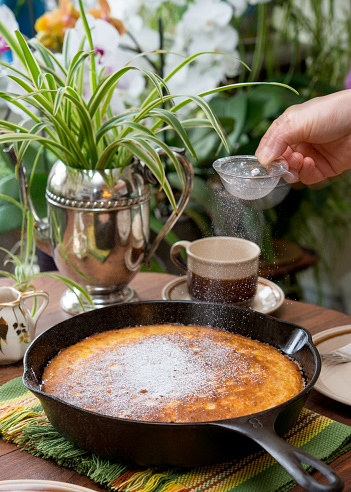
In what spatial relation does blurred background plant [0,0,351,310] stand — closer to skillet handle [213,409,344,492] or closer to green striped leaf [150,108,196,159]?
green striped leaf [150,108,196,159]

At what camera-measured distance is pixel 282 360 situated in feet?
3.18

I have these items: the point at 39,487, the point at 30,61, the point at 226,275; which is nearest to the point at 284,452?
the point at 39,487

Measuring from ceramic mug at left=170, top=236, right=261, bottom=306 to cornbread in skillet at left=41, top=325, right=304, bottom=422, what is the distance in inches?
4.9

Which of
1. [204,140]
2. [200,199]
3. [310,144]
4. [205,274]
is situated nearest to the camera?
[205,274]

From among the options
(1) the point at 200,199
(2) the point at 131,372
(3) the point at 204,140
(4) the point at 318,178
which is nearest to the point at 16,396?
(2) the point at 131,372

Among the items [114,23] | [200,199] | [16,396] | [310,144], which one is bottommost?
[200,199]

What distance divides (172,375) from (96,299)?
0.42 m

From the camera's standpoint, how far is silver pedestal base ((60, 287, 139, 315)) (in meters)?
1.29

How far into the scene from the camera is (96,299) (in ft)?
4.25

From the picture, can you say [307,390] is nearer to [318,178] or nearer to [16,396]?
[16,396]

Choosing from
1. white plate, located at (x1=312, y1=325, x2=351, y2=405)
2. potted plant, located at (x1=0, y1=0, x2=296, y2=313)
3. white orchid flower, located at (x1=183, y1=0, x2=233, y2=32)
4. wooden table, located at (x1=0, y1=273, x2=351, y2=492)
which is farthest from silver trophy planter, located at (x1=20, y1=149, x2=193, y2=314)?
white orchid flower, located at (x1=183, y1=0, x2=233, y2=32)

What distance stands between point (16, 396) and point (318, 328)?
2.01ft

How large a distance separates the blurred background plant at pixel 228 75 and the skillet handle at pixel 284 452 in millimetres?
473

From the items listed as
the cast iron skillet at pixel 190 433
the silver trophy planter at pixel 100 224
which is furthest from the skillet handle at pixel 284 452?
the silver trophy planter at pixel 100 224
